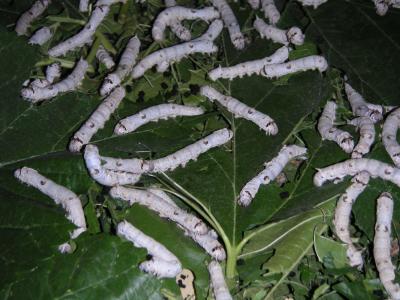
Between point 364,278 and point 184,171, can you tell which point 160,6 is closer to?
point 184,171

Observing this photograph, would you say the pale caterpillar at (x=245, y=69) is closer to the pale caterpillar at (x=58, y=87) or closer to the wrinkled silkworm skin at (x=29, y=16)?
the pale caterpillar at (x=58, y=87)

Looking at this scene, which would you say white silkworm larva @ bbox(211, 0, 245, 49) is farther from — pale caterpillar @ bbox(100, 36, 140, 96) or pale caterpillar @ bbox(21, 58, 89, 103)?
pale caterpillar @ bbox(21, 58, 89, 103)

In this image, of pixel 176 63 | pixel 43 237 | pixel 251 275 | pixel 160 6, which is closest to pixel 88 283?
pixel 43 237

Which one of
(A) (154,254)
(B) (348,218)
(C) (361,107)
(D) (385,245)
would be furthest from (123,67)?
(D) (385,245)

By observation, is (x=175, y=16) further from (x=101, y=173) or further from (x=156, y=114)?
(x=101, y=173)

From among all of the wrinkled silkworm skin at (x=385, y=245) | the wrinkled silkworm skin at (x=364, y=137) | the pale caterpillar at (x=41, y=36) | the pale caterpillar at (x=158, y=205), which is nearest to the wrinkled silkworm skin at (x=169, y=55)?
the pale caterpillar at (x=41, y=36)

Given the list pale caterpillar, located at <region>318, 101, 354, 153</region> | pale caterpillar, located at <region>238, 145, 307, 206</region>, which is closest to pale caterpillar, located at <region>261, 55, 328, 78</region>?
pale caterpillar, located at <region>318, 101, 354, 153</region>
